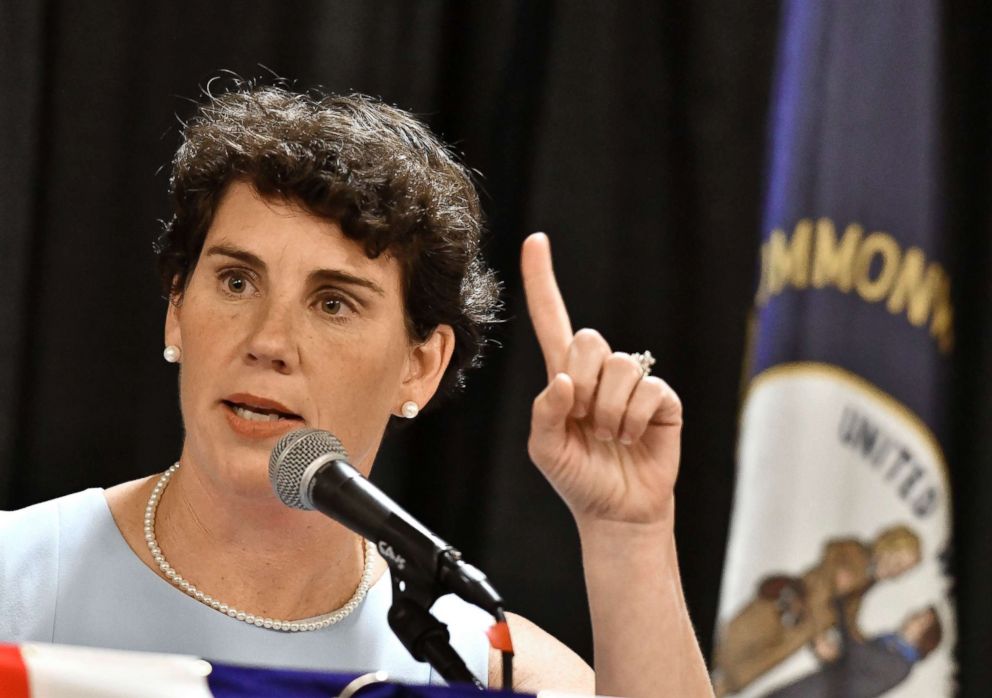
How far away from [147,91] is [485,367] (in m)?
0.85

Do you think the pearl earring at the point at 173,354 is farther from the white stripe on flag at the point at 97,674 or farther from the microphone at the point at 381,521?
the white stripe on flag at the point at 97,674

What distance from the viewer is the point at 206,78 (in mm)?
2396

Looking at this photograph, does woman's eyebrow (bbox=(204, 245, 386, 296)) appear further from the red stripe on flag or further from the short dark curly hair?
the red stripe on flag

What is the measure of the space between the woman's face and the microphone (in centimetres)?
41

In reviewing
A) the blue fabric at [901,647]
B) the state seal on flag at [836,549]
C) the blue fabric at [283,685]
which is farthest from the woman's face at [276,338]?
the blue fabric at [901,647]

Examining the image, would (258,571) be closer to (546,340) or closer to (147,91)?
(546,340)

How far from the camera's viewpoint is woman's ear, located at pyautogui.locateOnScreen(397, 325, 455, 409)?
2070 mm

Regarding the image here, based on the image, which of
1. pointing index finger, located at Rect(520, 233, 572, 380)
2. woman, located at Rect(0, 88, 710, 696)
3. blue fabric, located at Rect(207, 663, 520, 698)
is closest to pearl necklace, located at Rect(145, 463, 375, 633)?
woman, located at Rect(0, 88, 710, 696)

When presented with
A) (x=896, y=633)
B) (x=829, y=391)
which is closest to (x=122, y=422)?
(x=829, y=391)

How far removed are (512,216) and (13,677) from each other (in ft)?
5.15

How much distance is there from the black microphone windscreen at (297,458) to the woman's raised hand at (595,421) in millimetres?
314

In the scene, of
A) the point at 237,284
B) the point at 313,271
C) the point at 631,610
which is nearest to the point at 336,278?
the point at 313,271

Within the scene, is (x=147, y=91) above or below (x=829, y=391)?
above

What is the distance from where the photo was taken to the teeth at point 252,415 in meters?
1.76
